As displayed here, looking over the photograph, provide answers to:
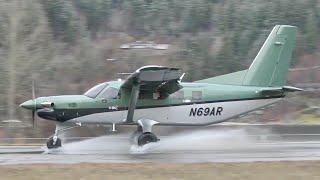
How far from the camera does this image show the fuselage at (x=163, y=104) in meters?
22.0

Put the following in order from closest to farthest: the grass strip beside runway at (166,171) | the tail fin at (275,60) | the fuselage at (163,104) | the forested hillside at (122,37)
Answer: the grass strip beside runway at (166,171) → the fuselage at (163,104) → the tail fin at (275,60) → the forested hillside at (122,37)

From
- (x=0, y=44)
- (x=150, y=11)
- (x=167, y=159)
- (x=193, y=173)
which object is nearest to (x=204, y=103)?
(x=167, y=159)

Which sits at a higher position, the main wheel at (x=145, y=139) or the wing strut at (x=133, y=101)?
the wing strut at (x=133, y=101)

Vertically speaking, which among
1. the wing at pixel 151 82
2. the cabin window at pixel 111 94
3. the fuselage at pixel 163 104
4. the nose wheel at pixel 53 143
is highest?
the wing at pixel 151 82

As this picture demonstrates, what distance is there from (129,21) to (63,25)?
2008cm

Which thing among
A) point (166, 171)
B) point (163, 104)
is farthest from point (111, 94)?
point (166, 171)

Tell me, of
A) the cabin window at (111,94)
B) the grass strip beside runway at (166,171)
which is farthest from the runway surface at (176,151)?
the cabin window at (111,94)

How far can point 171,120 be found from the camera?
22859 mm

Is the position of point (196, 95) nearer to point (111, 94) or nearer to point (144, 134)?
point (144, 134)

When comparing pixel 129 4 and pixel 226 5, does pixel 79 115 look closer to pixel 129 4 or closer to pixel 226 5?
pixel 226 5

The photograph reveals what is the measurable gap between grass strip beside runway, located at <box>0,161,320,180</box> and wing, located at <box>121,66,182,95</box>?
549 centimetres

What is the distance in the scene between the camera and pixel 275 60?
79.2 ft

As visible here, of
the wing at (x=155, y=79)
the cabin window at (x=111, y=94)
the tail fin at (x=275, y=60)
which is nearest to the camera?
the wing at (x=155, y=79)

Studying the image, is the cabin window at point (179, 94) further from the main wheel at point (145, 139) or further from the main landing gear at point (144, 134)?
the main wheel at point (145, 139)
